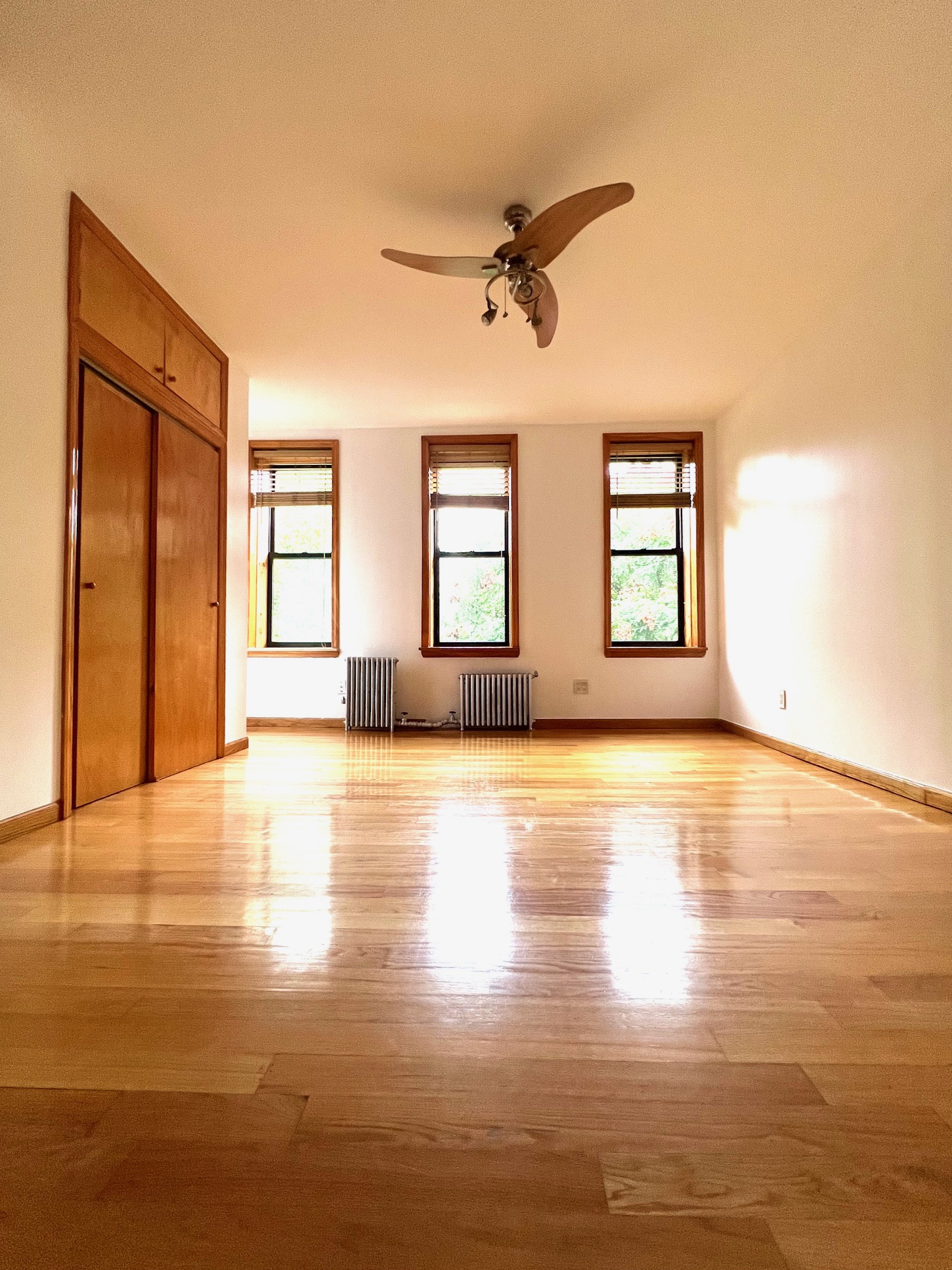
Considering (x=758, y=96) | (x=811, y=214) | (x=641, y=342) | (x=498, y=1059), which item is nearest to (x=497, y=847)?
(x=498, y=1059)

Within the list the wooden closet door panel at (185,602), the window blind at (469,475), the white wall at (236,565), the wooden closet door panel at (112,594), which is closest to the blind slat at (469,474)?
the window blind at (469,475)

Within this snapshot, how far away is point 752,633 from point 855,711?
5.58 feet

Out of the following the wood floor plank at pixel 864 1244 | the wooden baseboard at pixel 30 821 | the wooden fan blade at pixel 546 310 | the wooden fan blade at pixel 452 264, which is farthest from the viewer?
the wooden fan blade at pixel 546 310

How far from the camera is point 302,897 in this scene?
191 cm

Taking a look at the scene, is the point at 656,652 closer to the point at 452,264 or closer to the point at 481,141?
the point at 452,264

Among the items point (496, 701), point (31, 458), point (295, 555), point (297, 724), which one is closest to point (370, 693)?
point (297, 724)

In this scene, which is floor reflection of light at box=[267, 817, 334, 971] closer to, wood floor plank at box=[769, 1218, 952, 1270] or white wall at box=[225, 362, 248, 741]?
wood floor plank at box=[769, 1218, 952, 1270]

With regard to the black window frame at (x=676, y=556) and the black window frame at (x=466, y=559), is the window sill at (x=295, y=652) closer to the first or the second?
the black window frame at (x=466, y=559)

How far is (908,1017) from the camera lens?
1.25m

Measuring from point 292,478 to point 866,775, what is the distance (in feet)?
17.1

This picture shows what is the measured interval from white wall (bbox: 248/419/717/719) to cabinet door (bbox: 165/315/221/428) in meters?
1.94

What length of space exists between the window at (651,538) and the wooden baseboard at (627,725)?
68 cm

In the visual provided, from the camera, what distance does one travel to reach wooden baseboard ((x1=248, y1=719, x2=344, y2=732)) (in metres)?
6.39

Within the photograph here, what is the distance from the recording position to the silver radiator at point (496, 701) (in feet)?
20.4
